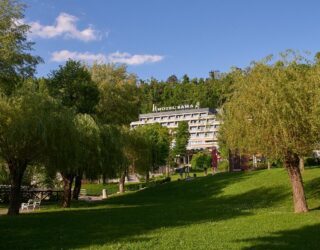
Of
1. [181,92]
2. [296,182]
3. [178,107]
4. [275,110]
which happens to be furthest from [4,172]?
[181,92]

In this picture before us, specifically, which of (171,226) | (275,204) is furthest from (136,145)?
(171,226)

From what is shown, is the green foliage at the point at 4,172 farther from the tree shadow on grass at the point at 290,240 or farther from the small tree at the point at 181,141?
the small tree at the point at 181,141

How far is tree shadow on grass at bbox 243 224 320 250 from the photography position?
10.3 metres

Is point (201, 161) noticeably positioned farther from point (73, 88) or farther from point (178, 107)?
point (178, 107)

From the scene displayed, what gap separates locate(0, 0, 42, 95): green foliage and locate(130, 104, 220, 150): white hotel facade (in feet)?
333

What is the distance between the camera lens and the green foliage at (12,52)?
2288cm

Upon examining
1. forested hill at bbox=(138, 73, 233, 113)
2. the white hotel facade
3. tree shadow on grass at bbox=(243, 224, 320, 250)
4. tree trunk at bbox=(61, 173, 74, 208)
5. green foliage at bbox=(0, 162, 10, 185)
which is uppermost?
forested hill at bbox=(138, 73, 233, 113)

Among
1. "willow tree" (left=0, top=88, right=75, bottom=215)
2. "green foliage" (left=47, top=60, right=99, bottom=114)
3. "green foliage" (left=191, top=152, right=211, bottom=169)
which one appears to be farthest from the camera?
"green foliage" (left=191, top=152, right=211, bottom=169)

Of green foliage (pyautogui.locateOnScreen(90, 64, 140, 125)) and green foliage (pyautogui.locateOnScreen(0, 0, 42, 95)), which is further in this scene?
green foliage (pyautogui.locateOnScreen(90, 64, 140, 125))

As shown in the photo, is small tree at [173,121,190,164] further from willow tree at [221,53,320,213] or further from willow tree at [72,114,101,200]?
willow tree at [221,53,320,213]

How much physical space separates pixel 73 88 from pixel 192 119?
108 meters

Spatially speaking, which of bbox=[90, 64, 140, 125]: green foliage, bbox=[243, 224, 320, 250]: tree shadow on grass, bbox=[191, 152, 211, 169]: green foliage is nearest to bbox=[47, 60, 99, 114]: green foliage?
bbox=[90, 64, 140, 125]: green foliage

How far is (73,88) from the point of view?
121 feet

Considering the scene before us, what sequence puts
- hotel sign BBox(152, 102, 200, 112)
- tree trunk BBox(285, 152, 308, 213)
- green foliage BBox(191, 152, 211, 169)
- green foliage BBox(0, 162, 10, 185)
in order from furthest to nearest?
hotel sign BBox(152, 102, 200, 112) < green foliage BBox(191, 152, 211, 169) < green foliage BBox(0, 162, 10, 185) < tree trunk BBox(285, 152, 308, 213)
